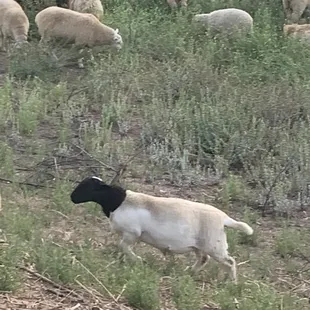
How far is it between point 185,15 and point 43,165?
6016 millimetres

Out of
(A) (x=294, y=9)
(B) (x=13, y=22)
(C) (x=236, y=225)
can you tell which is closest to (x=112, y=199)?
(C) (x=236, y=225)

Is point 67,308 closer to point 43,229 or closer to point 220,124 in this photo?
point 43,229

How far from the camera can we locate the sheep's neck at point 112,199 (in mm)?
6117

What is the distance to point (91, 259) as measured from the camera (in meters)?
5.66

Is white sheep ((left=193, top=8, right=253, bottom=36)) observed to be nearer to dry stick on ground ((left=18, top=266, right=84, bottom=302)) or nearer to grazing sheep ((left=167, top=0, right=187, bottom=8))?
grazing sheep ((left=167, top=0, right=187, bottom=8))

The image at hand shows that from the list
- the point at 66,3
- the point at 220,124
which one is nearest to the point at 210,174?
the point at 220,124

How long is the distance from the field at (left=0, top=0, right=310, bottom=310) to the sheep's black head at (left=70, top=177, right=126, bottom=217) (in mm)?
336

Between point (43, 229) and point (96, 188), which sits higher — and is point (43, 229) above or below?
below

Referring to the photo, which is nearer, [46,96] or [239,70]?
[46,96]

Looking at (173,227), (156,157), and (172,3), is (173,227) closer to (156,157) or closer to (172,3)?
(156,157)

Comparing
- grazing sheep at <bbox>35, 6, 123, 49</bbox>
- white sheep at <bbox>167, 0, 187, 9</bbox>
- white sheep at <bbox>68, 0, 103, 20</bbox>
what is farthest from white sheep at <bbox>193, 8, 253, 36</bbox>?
grazing sheep at <bbox>35, 6, 123, 49</bbox>

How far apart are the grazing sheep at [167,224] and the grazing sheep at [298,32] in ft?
21.3

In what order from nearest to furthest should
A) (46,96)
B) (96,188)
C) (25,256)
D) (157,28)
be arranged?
(25,256)
(96,188)
(46,96)
(157,28)

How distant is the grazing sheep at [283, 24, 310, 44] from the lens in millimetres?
12109
